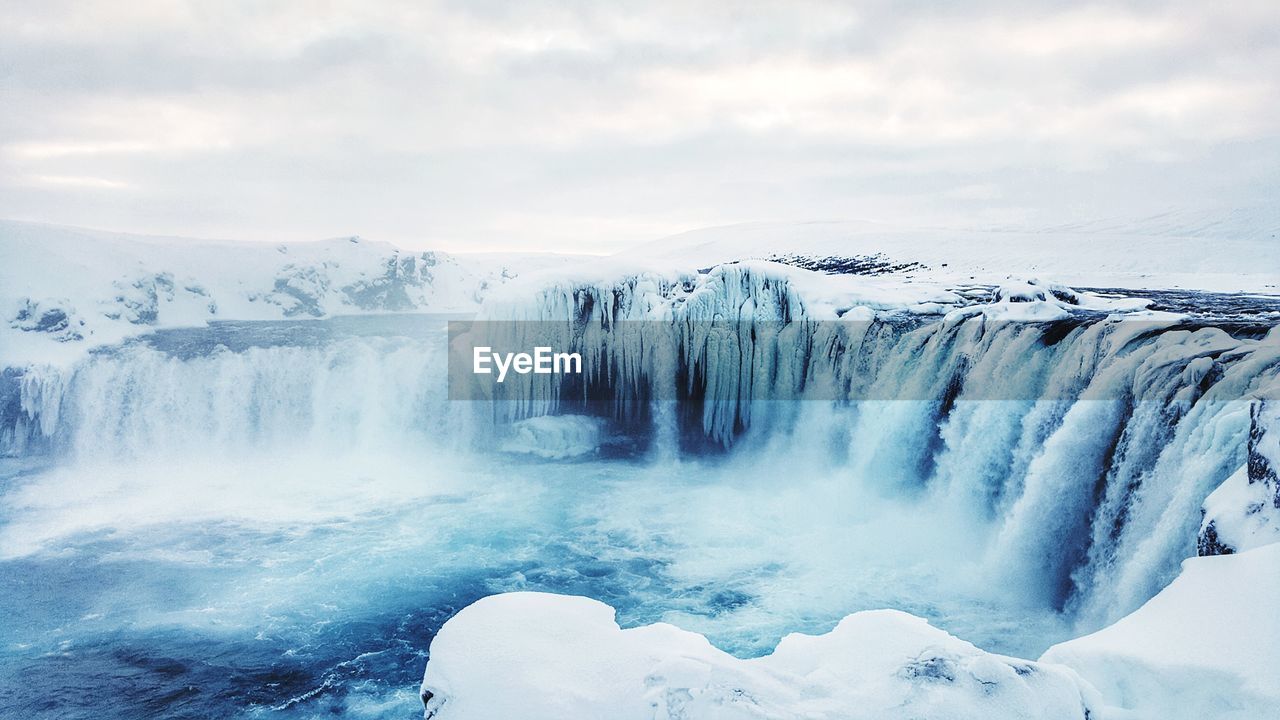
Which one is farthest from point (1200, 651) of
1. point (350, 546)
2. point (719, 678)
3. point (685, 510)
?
point (350, 546)

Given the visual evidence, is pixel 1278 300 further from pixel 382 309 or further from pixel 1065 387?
pixel 382 309

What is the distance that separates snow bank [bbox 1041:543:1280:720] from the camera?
4.48 meters

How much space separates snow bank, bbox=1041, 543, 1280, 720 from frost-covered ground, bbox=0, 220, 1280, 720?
0.02 meters

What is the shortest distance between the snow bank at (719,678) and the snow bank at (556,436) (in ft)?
50.3

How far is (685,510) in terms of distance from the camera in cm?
1627

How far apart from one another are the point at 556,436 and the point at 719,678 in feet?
53.7

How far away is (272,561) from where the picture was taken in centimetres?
1387

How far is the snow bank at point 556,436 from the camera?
67.4 ft

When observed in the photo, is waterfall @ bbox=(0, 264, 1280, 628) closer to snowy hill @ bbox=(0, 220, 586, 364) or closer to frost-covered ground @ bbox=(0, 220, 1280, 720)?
frost-covered ground @ bbox=(0, 220, 1280, 720)

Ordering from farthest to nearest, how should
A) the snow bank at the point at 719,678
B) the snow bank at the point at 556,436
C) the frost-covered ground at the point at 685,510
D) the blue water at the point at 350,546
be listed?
the snow bank at the point at 556,436 → the blue water at the point at 350,546 → the frost-covered ground at the point at 685,510 → the snow bank at the point at 719,678

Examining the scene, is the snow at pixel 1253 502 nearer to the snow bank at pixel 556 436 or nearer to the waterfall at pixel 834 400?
the waterfall at pixel 834 400

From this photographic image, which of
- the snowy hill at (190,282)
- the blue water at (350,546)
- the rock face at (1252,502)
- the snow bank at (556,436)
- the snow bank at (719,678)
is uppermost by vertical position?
the snowy hill at (190,282)

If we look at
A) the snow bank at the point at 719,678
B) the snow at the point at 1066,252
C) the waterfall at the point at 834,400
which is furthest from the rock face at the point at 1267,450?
the snow at the point at 1066,252

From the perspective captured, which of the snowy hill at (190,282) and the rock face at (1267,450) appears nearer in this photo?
the rock face at (1267,450)
